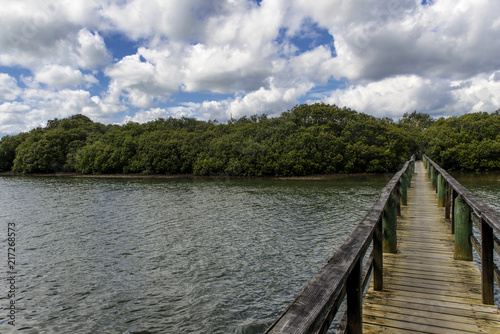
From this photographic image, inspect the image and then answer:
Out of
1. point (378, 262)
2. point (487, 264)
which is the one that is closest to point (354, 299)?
point (378, 262)

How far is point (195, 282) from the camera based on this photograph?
9430mm

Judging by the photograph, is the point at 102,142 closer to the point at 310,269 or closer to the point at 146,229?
the point at 146,229

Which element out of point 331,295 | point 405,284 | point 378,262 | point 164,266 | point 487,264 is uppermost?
point 331,295

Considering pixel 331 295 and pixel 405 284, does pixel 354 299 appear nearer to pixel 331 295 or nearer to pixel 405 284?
pixel 331 295

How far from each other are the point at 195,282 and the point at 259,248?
3628 mm

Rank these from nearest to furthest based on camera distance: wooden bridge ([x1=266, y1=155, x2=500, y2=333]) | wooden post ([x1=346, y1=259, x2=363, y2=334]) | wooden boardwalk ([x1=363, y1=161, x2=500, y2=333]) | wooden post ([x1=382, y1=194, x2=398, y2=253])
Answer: wooden bridge ([x1=266, y1=155, x2=500, y2=333]), wooden post ([x1=346, y1=259, x2=363, y2=334]), wooden boardwalk ([x1=363, y1=161, x2=500, y2=333]), wooden post ([x1=382, y1=194, x2=398, y2=253])

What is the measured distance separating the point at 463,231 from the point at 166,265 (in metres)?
8.87

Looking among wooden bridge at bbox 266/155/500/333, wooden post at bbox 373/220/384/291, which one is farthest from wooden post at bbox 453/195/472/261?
wooden post at bbox 373/220/384/291

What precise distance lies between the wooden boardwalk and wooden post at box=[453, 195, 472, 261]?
189mm

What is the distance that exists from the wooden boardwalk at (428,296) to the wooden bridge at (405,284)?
0.03ft

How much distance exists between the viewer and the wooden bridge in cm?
199

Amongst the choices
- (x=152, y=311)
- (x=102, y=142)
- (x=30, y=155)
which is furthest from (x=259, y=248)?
(x=30, y=155)

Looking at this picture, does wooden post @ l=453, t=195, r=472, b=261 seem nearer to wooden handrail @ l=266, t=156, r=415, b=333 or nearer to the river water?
wooden handrail @ l=266, t=156, r=415, b=333

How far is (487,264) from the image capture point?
3.83 meters
